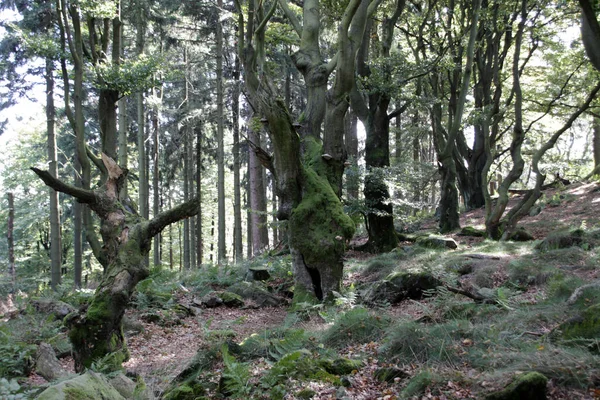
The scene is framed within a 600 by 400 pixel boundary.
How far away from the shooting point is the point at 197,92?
2067 cm

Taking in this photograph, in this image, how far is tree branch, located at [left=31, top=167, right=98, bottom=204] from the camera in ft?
18.3

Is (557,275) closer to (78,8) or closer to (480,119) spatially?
(480,119)

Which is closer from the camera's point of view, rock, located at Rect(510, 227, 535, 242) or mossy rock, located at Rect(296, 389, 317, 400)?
mossy rock, located at Rect(296, 389, 317, 400)

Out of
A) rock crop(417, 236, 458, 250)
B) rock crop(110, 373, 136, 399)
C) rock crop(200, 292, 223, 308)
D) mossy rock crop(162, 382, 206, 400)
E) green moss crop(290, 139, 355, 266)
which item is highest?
green moss crop(290, 139, 355, 266)

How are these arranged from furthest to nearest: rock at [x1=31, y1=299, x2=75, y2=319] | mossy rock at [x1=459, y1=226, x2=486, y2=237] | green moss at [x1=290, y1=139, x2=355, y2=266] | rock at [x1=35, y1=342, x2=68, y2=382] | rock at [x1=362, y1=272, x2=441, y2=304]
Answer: mossy rock at [x1=459, y1=226, x2=486, y2=237] < green moss at [x1=290, y1=139, x2=355, y2=266] < rock at [x1=31, y1=299, x2=75, y2=319] < rock at [x1=362, y1=272, x2=441, y2=304] < rock at [x1=35, y1=342, x2=68, y2=382]

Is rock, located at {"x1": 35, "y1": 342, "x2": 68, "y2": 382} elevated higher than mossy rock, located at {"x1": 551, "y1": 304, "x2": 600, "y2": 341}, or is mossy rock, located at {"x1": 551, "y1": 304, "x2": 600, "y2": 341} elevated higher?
mossy rock, located at {"x1": 551, "y1": 304, "x2": 600, "y2": 341}

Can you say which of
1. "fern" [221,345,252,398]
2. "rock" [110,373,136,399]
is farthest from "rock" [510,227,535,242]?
"rock" [110,373,136,399]

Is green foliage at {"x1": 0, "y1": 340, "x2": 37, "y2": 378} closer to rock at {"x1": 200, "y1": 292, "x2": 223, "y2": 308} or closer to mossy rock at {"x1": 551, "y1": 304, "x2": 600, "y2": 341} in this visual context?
rock at {"x1": 200, "y1": 292, "x2": 223, "y2": 308}

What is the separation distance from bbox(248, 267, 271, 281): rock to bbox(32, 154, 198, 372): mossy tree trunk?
15.0 feet

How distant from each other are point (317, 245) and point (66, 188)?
435 centimetres

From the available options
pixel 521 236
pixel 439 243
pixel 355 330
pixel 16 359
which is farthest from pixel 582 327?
pixel 521 236

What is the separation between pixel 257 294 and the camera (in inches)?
371

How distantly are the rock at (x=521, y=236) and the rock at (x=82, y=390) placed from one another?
10571 millimetres

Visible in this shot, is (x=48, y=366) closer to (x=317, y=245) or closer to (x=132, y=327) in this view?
(x=132, y=327)
